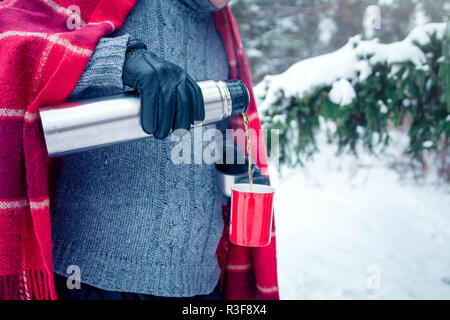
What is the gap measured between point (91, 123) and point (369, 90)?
1.75m

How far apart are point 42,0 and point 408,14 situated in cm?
1104

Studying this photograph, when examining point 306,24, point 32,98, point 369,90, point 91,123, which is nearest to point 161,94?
point 91,123

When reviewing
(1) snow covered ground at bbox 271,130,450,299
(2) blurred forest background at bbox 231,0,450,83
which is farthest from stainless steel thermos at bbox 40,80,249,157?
(2) blurred forest background at bbox 231,0,450,83

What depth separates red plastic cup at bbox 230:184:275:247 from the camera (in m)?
0.90

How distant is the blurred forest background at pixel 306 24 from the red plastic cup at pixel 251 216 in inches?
234

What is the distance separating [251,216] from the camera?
91cm

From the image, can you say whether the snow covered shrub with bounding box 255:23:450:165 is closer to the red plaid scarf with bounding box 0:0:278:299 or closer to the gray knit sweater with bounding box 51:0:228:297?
the gray knit sweater with bounding box 51:0:228:297

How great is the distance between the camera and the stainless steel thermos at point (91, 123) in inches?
26.8

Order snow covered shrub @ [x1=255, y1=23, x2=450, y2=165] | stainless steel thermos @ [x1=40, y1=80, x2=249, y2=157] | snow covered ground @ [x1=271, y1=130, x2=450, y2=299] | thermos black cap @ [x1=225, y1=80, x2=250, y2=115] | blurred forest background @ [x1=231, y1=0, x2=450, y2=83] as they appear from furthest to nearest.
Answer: blurred forest background @ [x1=231, y1=0, x2=450, y2=83] → snow covered ground @ [x1=271, y1=130, x2=450, y2=299] → snow covered shrub @ [x1=255, y1=23, x2=450, y2=165] → thermos black cap @ [x1=225, y1=80, x2=250, y2=115] → stainless steel thermos @ [x1=40, y1=80, x2=249, y2=157]

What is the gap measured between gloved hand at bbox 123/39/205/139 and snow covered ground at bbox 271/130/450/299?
6.18 feet

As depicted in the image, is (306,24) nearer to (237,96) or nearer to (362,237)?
(362,237)

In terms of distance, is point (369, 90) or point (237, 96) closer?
point (237, 96)
